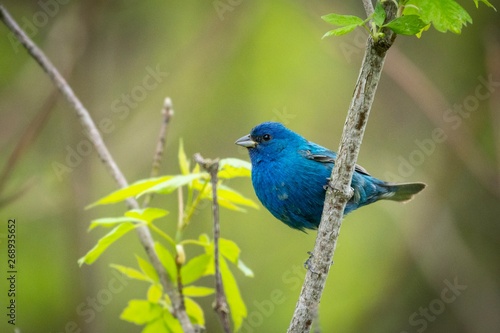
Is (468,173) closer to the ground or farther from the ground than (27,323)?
farther from the ground

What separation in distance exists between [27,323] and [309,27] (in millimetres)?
5101

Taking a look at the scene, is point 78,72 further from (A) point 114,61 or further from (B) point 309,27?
(B) point 309,27

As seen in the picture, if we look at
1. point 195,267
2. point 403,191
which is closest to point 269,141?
point 403,191

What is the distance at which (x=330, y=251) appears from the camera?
2.90 m

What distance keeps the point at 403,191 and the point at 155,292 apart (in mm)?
3261

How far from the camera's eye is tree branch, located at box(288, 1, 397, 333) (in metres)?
2.63

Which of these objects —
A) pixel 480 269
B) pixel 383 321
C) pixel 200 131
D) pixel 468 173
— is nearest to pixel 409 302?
pixel 383 321

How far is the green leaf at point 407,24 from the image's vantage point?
2249mm

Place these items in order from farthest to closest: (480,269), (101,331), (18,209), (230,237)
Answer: (230,237), (480,269), (18,209), (101,331)

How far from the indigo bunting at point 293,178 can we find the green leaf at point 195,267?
1866mm

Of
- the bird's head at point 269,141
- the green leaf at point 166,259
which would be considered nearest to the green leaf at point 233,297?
the green leaf at point 166,259

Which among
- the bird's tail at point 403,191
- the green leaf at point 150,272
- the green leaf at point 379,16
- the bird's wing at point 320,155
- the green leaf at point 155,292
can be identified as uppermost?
the green leaf at point 379,16

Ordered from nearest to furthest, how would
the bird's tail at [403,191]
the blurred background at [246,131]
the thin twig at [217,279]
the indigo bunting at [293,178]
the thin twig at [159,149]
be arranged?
the thin twig at [217,279], the thin twig at [159,149], the indigo bunting at [293,178], the bird's tail at [403,191], the blurred background at [246,131]

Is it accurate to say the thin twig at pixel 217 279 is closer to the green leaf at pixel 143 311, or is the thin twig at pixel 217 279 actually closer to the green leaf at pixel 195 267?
the green leaf at pixel 195 267
